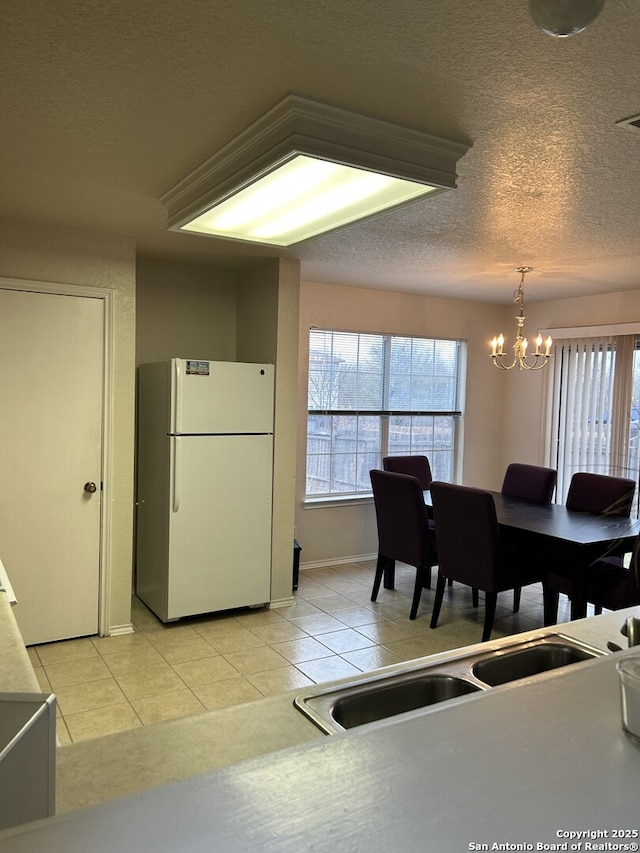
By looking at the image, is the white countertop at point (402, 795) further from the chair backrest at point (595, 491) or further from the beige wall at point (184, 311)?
the beige wall at point (184, 311)

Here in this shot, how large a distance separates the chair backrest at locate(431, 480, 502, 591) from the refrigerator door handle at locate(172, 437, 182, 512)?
158 cm

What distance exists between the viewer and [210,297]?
484 centimetres

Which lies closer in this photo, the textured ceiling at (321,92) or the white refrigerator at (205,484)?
the textured ceiling at (321,92)

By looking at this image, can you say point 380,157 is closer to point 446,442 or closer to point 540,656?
point 540,656

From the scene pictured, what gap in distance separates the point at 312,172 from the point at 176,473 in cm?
231

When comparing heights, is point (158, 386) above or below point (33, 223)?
below

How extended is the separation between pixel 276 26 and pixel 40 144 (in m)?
1.24

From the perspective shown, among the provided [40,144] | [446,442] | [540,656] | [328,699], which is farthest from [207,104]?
[446,442]

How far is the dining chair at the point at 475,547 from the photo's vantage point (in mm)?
3719

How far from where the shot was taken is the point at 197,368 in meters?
3.98

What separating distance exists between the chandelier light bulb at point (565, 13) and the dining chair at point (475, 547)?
2.94 metres

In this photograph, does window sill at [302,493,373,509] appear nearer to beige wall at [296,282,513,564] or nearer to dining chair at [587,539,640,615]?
beige wall at [296,282,513,564]

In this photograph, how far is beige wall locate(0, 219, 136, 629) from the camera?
350cm

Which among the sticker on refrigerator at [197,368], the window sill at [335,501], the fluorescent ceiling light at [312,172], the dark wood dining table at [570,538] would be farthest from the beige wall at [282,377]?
the fluorescent ceiling light at [312,172]
